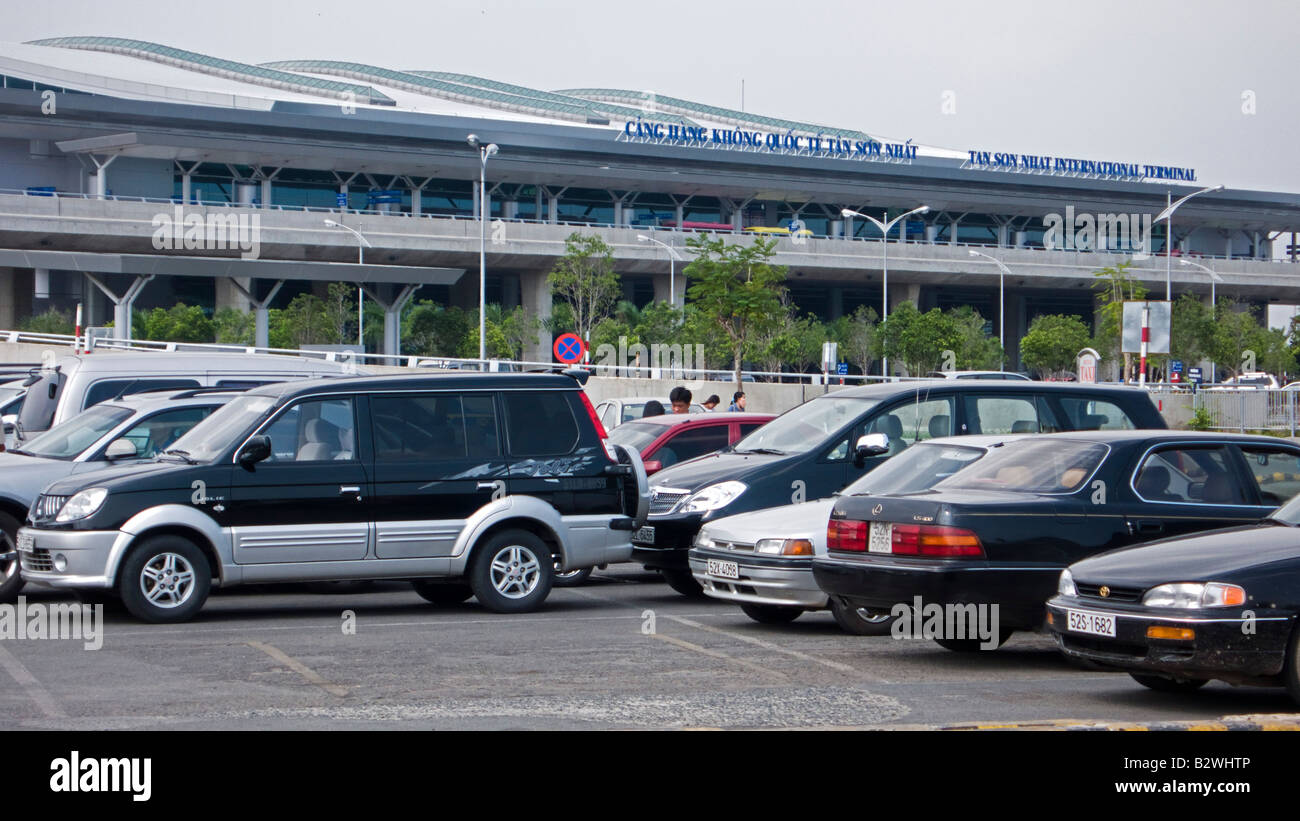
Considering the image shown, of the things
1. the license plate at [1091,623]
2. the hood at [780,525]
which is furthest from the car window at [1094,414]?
the license plate at [1091,623]

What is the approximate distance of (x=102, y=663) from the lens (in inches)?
383

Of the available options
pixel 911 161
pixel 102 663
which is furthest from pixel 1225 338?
pixel 102 663

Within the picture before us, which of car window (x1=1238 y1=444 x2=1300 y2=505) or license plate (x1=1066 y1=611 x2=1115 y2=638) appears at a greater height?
car window (x1=1238 y1=444 x2=1300 y2=505)

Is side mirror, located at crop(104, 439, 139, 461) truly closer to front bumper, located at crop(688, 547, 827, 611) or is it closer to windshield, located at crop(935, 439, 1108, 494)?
front bumper, located at crop(688, 547, 827, 611)

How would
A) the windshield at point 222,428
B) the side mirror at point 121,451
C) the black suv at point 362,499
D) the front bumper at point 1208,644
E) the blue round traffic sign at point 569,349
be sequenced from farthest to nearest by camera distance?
the blue round traffic sign at point 569,349
the side mirror at point 121,451
the windshield at point 222,428
the black suv at point 362,499
the front bumper at point 1208,644

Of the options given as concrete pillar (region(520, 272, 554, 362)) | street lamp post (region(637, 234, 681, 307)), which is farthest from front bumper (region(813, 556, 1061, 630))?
street lamp post (region(637, 234, 681, 307))

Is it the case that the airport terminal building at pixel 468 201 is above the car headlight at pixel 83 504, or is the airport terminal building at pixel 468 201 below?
above

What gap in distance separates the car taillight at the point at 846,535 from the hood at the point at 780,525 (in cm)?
73

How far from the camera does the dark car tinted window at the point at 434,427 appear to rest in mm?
12438

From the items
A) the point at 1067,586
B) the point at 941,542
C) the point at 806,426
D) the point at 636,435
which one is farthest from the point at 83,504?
the point at 1067,586

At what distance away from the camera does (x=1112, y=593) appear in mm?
8289

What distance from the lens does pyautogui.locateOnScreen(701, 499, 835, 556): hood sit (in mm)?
11317

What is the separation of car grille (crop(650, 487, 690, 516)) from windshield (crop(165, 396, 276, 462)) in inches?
147

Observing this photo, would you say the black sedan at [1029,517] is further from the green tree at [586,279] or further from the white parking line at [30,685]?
the green tree at [586,279]
